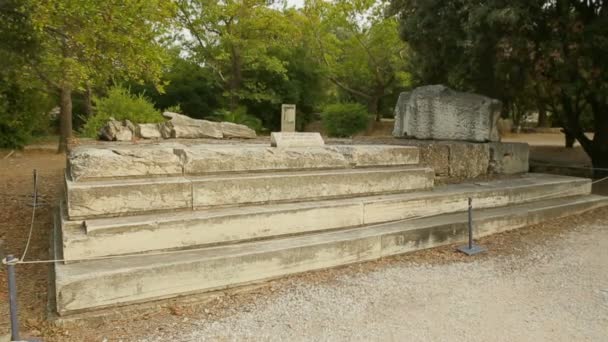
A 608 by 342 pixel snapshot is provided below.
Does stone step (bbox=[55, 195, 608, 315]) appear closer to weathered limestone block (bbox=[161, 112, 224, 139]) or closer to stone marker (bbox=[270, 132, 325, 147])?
stone marker (bbox=[270, 132, 325, 147])

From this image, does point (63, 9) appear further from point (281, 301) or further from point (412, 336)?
point (412, 336)

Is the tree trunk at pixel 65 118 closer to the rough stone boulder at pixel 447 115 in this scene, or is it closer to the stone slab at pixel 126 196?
the rough stone boulder at pixel 447 115

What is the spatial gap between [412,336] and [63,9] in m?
5.54

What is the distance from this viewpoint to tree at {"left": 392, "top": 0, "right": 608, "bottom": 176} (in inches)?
282

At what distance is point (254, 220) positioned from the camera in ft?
13.4

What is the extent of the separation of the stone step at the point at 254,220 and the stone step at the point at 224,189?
3.8 inches

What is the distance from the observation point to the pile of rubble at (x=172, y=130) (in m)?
7.80

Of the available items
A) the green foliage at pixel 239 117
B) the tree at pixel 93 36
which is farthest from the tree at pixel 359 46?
the tree at pixel 93 36

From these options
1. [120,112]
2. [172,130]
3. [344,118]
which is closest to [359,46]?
[344,118]

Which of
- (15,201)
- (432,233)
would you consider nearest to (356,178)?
(432,233)

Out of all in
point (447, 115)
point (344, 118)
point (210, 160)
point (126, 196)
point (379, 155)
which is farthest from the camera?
point (344, 118)

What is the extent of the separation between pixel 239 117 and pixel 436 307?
55.5 ft

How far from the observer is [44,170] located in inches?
401

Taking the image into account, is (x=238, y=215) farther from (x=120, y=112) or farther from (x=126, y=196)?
(x=120, y=112)
